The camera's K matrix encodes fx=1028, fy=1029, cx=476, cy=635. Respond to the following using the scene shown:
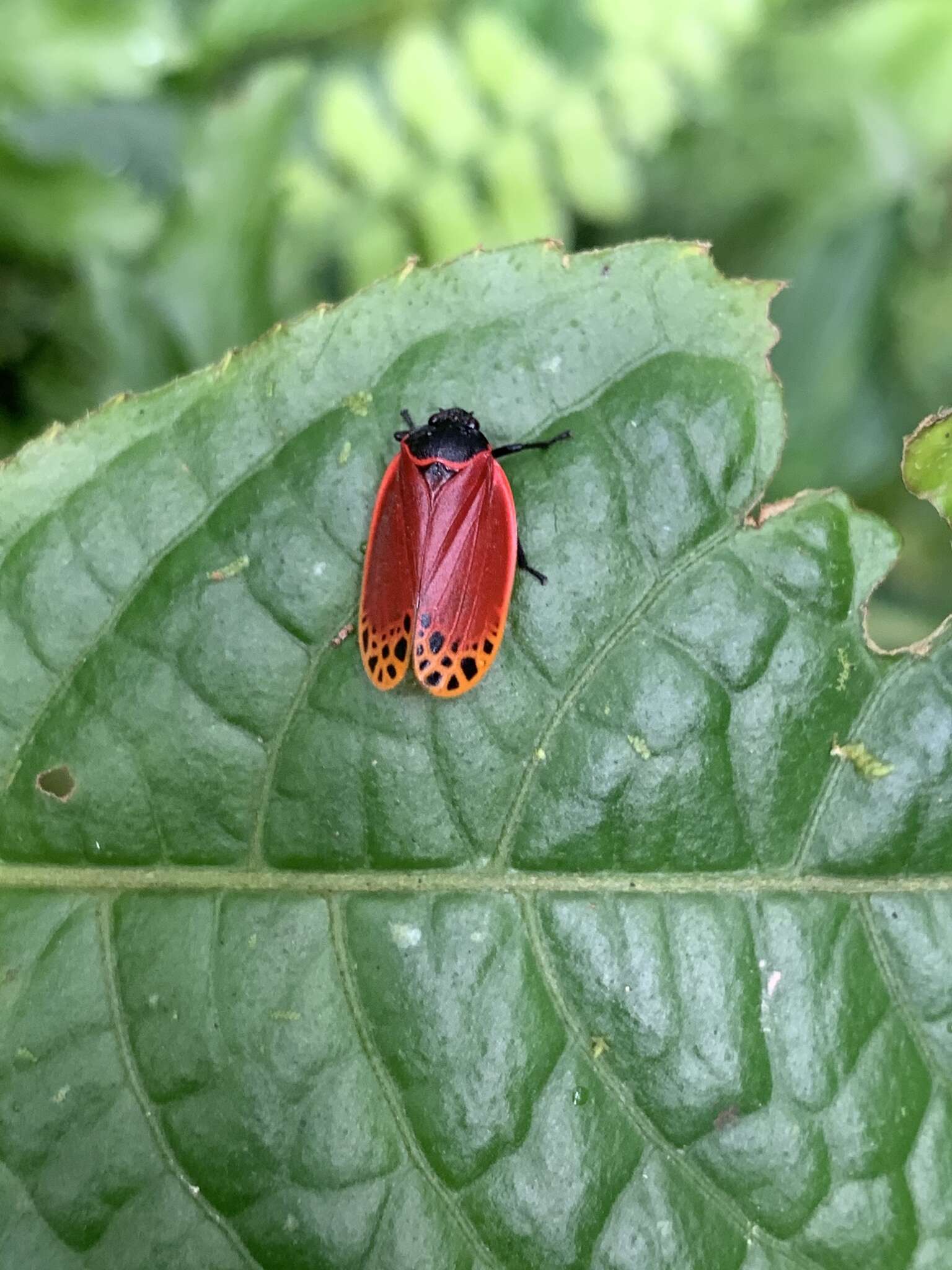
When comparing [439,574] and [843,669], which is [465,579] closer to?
[439,574]

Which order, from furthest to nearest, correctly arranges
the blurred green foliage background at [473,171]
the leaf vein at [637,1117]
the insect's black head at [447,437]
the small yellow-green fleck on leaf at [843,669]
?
1. the blurred green foliage background at [473,171]
2. the insect's black head at [447,437]
3. the small yellow-green fleck on leaf at [843,669]
4. the leaf vein at [637,1117]

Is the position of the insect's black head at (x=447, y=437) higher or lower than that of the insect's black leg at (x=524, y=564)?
higher

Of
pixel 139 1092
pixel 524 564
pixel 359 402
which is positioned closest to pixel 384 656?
pixel 524 564

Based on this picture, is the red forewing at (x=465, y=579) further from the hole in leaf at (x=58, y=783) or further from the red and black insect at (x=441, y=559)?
the hole in leaf at (x=58, y=783)

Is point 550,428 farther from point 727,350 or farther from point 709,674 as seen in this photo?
point 709,674

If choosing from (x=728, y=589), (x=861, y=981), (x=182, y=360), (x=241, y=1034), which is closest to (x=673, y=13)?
(x=182, y=360)

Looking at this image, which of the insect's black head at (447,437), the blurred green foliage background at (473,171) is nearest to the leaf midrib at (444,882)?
the insect's black head at (447,437)
